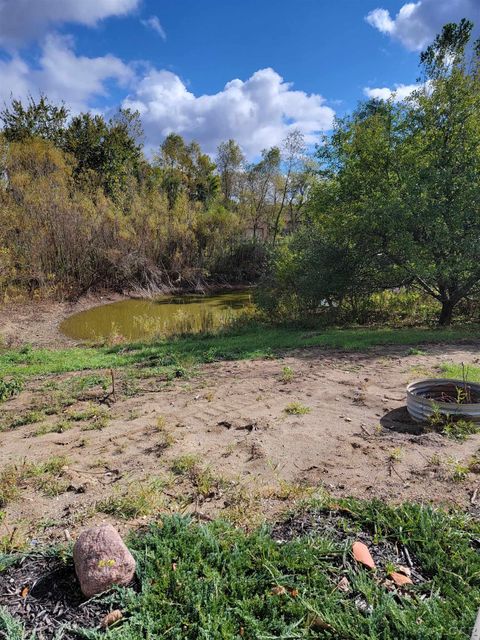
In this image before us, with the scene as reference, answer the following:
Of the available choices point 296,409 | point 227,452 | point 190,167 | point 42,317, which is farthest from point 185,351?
point 190,167

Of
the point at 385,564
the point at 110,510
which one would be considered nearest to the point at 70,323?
the point at 110,510

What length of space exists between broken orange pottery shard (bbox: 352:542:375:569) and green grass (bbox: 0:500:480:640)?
0.11ft

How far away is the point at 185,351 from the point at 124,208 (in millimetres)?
14592

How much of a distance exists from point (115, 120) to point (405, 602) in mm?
26626

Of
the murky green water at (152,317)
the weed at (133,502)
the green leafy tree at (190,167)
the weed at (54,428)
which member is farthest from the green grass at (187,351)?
the green leafy tree at (190,167)

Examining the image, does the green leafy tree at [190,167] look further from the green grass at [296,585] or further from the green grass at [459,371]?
the green grass at [296,585]

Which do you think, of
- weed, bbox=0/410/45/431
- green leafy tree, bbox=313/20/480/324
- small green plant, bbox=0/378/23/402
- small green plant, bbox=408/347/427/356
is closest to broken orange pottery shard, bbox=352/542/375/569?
weed, bbox=0/410/45/431

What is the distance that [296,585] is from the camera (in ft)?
5.91

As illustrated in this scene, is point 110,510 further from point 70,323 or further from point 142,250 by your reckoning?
point 142,250

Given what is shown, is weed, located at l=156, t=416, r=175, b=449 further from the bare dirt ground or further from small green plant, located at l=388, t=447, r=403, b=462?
small green plant, located at l=388, t=447, r=403, b=462

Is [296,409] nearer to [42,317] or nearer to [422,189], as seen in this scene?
[422,189]

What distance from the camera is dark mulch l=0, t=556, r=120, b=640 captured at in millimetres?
1671

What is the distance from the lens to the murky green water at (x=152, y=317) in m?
10.5

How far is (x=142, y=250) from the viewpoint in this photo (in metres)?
19.4
